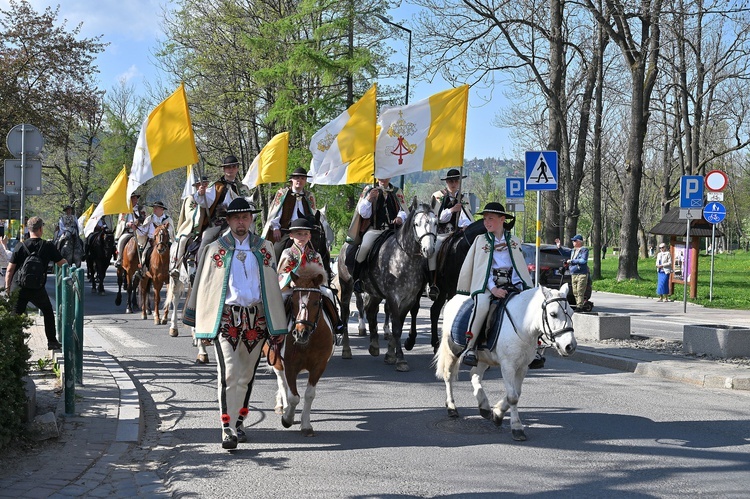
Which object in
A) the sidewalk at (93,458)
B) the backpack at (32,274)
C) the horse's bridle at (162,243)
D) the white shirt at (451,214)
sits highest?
the white shirt at (451,214)

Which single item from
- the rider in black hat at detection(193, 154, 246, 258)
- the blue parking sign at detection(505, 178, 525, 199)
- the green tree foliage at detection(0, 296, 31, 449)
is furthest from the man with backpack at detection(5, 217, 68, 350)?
the blue parking sign at detection(505, 178, 525, 199)

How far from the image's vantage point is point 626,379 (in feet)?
36.3

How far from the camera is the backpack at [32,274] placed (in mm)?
12180

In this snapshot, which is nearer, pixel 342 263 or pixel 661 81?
pixel 342 263

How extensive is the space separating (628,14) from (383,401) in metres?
16.4

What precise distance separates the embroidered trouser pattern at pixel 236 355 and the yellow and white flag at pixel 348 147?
661 cm

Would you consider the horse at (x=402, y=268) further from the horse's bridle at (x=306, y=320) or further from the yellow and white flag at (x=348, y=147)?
the horse's bridle at (x=306, y=320)

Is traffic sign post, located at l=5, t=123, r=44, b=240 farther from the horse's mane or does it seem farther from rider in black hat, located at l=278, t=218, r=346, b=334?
the horse's mane

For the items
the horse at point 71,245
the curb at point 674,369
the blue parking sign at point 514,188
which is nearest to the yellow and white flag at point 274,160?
the curb at point 674,369

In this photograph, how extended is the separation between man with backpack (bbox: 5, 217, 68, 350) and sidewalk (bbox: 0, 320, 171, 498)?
10.2 ft

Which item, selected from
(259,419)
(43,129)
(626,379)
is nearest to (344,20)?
(43,129)

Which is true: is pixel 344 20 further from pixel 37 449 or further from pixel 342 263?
pixel 37 449

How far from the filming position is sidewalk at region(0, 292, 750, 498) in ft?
20.0

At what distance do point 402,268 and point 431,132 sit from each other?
2.55 meters
